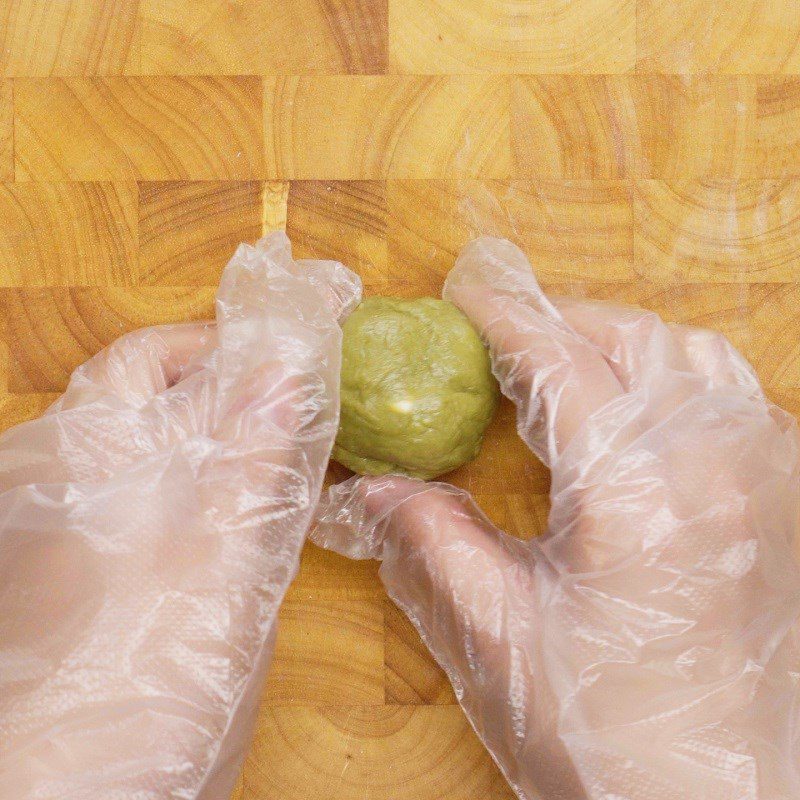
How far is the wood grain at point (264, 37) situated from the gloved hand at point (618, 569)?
33 cm

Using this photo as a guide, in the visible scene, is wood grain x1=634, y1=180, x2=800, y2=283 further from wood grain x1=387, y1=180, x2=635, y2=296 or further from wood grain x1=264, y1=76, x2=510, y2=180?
wood grain x1=264, y1=76, x2=510, y2=180

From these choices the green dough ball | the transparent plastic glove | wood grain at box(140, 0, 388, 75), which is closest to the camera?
the transparent plastic glove

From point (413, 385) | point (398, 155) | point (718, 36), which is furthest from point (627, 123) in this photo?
point (413, 385)

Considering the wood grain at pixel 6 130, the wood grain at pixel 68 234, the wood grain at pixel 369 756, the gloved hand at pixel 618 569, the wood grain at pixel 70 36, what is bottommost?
the wood grain at pixel 369 756

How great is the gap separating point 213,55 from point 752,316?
28.0 inches

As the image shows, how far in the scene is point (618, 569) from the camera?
2.43 feet

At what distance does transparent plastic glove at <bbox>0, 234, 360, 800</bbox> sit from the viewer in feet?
2.10

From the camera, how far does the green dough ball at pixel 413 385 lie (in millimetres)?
795

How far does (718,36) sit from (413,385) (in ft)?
1.86

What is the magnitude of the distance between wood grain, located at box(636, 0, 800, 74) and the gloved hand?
32 cm

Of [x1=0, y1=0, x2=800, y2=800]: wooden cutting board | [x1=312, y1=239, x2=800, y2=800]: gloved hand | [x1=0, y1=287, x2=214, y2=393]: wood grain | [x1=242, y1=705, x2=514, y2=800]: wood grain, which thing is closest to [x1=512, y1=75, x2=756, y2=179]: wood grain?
[x1=0, y1=0, x2=800, y2=800]: wooden cutting board

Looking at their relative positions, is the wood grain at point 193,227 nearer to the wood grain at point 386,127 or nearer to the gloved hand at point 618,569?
the wood grain at point 386,127

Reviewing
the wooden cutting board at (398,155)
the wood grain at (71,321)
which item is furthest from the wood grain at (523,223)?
the wood grain at (71,321)

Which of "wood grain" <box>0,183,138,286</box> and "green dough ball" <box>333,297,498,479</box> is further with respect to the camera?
"wood grain" <box>0,183,138,286</box>
